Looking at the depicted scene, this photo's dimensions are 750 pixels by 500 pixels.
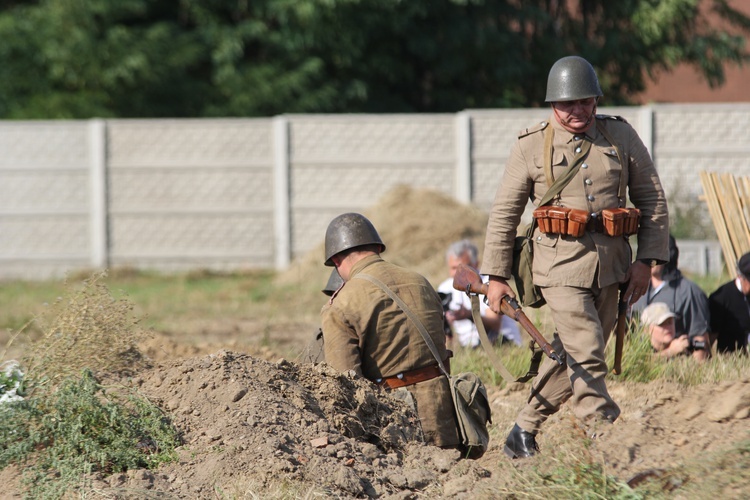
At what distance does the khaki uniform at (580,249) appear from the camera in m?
5.04

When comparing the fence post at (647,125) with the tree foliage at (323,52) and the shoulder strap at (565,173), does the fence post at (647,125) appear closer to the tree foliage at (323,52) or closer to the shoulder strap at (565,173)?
the tree foliage at (323,52)

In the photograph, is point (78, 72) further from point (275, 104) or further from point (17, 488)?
point (17, 488)

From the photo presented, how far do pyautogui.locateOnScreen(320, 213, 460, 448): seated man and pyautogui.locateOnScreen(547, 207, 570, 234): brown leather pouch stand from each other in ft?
2.26

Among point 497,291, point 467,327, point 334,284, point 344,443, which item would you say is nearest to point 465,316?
point 467,327

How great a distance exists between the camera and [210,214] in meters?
15.6

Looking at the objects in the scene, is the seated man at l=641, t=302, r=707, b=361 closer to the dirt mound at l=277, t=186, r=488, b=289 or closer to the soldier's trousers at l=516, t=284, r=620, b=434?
the soldier's trousers at l=516, t=284, r=620, b=434

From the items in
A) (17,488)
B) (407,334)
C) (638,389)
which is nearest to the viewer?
(17,488)

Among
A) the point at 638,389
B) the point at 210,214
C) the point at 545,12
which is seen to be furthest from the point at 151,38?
the point at 638,389

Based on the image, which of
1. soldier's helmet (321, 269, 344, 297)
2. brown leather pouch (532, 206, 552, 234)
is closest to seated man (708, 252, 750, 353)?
brown leather pouch (532, 206, 552, 234)

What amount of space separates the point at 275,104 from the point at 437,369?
13.3 metres

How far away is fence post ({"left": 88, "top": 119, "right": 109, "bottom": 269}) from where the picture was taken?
15.6 m

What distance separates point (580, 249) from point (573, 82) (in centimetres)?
80

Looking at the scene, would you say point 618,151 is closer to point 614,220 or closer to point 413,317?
point 614,220

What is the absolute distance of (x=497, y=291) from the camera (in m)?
5.29
